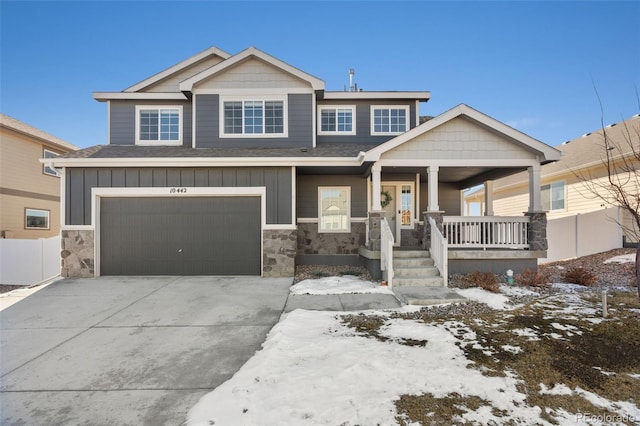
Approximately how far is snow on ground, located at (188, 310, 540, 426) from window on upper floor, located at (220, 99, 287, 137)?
24.2 feet

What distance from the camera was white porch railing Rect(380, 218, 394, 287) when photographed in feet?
22.0

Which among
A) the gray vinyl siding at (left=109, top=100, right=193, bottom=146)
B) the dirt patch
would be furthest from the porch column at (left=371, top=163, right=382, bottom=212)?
the gray vinyl siding at (left=109, top=100, right=193, bottom=146)

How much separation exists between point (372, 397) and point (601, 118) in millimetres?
6877

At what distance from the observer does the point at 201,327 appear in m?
4.69

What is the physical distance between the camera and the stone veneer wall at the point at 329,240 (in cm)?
987

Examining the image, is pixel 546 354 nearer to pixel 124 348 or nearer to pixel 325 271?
pixel 124 348

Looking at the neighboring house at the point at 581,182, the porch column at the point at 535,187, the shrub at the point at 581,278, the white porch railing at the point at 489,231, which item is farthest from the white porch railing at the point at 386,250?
the neighboring house at the point at 581,182

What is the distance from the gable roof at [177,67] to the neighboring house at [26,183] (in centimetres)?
547

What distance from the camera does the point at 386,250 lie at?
7.19 m

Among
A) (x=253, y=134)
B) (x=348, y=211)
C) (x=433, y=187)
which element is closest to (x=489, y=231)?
(x=433, y=187)

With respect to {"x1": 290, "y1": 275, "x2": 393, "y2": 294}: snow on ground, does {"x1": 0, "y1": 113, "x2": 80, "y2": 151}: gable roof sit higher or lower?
higher

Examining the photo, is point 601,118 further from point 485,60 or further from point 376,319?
point 485,60

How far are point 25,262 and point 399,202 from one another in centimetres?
1299

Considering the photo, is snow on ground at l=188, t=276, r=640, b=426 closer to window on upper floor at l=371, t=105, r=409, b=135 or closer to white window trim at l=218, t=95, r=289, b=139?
white window trim at l=218, t=95, r=289, b=139
